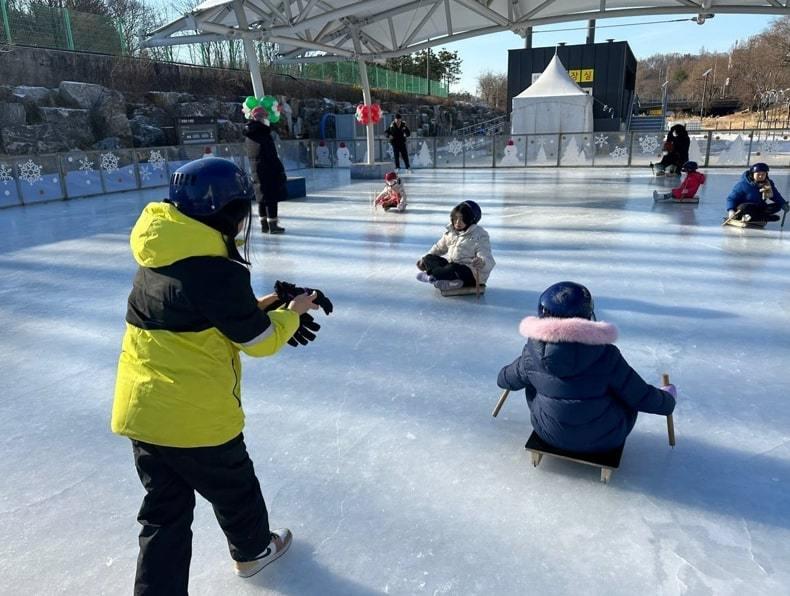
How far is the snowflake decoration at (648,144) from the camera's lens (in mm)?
15344

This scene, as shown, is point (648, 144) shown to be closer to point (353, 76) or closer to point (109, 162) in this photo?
point (109, 162)

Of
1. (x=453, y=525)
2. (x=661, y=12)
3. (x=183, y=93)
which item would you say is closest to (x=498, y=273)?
(x=453, y=525)

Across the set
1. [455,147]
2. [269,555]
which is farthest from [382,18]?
[269,555]

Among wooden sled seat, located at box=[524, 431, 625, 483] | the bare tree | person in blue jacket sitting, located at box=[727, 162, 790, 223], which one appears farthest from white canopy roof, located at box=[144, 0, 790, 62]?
the bare tree

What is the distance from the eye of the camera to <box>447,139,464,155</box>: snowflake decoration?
17.4 m

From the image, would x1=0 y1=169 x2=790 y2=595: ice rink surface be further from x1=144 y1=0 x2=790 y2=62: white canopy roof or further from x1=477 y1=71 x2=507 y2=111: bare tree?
x1=477 y1=71 x2=507 y2=111: bare tree

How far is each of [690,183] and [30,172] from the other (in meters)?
11.8

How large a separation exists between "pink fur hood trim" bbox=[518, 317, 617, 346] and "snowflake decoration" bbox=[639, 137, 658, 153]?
15.4 m

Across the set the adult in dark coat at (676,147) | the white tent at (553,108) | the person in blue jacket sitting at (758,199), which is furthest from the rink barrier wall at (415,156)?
the person in blue jacket sitting at (758,199)

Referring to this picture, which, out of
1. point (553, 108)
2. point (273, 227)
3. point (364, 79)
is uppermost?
point (364, 79)

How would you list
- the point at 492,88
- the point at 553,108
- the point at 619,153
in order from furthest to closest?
the point at 492,88, the point at 553,108, the point at 619,153

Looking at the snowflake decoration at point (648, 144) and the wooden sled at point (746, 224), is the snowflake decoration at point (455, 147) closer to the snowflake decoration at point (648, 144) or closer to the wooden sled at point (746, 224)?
the snowflake decoration at point (648, 144)

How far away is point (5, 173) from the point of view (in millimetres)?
10445

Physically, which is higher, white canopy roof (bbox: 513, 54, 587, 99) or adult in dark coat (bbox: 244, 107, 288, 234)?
white canopy roof (bbox: 513, 54, 587, 99)
